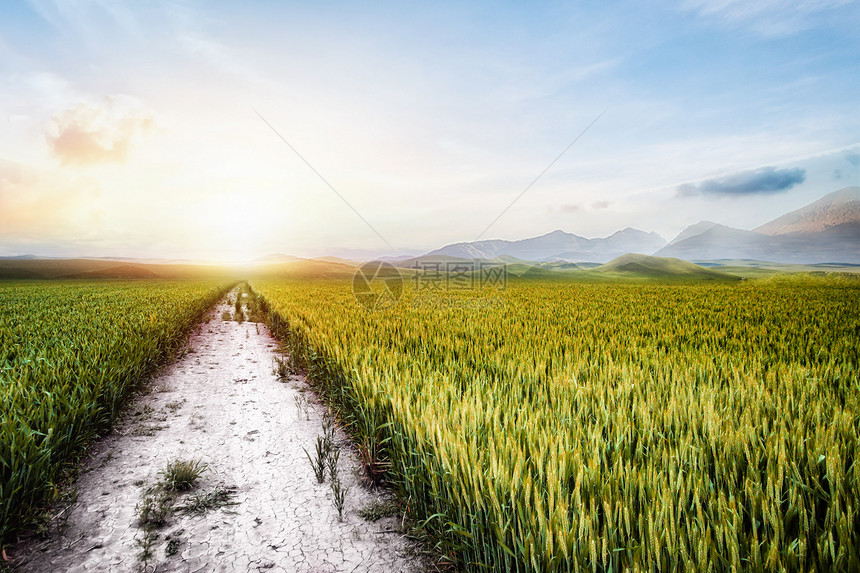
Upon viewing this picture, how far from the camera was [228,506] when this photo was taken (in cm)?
326

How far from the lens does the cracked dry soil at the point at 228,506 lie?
8.67 feet

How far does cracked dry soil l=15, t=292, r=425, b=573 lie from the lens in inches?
104

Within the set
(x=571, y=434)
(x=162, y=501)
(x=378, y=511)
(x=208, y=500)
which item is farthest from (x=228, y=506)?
(x=571, y=434)

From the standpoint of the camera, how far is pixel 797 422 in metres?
2.75

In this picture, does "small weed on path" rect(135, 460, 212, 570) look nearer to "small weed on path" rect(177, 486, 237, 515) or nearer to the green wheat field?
"small weed on path" rect(177, 486, 237, 515)

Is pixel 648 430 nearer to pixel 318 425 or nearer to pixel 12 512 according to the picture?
pixel 318 425

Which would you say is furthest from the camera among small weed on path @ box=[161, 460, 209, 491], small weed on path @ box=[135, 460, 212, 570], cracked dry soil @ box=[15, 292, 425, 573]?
small weed on path @ box=[161, 460, 209, 491]

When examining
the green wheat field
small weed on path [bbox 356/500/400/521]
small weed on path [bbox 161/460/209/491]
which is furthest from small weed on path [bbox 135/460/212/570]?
small weed on path [bbox 356/500/400/521]

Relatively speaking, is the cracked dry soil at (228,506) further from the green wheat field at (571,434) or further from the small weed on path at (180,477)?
the green wheat field at (571,434)

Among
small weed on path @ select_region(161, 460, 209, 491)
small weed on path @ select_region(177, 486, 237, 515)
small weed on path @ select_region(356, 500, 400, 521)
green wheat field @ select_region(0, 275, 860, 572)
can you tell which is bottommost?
small weed on path @ select_region(356, 500, 400, 521)

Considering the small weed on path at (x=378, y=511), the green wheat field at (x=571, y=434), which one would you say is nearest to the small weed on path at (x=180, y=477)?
the green wheat field at (x=571, y=434)

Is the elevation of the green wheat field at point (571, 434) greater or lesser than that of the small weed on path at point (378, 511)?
greater

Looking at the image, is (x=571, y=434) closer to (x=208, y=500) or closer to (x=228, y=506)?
(x=228, y=506)

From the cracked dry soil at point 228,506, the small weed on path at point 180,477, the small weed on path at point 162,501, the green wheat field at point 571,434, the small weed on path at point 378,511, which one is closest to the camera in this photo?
the green wheat field at point 571,434
